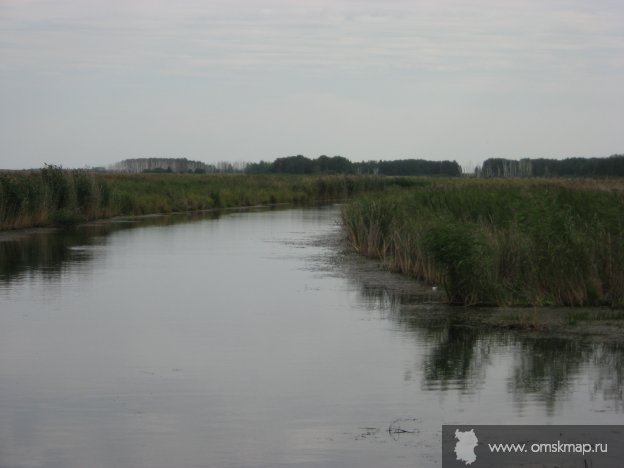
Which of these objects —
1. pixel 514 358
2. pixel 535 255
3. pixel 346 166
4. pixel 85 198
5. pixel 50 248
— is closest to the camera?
pixel 514 358

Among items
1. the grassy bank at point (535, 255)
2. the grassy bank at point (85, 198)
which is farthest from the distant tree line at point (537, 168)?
the grassy bank at point (535, 255)

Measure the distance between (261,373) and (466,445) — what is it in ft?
11.5

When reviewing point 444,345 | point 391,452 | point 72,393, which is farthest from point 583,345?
point 72,393

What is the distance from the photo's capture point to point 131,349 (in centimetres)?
1247

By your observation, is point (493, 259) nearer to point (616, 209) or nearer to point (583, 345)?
point (616, 209)

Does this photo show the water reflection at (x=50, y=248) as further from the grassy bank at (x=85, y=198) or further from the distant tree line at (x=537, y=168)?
the distant tree line at (x=537, y=168)

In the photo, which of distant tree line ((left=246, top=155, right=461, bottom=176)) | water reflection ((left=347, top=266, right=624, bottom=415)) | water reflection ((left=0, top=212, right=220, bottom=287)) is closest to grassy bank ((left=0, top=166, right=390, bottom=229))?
water reflection ((left=0, top=212, right=220, bottom=287))

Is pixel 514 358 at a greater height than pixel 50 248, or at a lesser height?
lesser

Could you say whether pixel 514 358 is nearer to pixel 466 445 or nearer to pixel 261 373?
pixel 261 373

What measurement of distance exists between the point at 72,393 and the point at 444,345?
497cm

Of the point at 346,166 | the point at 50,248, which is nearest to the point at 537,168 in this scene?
the point at 346,166

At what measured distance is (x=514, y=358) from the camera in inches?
467

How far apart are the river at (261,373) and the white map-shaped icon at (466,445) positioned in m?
0.18
